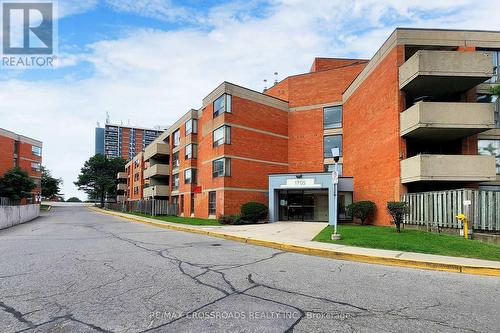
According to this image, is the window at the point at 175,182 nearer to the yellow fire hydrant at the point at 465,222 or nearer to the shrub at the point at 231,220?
the shrub at the point at 231,220

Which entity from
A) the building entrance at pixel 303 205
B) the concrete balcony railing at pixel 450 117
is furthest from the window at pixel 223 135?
the concrete balcony railing at pixel 450 117

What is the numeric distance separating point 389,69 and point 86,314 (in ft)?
69.8

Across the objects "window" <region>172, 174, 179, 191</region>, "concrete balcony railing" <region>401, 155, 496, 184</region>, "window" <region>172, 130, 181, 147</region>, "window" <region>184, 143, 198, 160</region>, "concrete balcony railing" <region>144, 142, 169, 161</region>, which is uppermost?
"window" <region>172, 130, 181, 147</region>

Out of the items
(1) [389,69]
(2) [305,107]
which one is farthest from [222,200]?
(1) [389,69]

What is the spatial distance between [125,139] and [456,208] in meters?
137

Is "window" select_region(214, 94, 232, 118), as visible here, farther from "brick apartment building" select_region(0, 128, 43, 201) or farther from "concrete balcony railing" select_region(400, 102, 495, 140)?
"brick apartment building" select_region(0, 128, 43, 201)

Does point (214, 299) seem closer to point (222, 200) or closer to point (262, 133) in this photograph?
point (222, 200)

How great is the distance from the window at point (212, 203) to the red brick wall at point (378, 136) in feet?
40.0

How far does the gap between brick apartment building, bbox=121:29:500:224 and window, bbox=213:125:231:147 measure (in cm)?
13

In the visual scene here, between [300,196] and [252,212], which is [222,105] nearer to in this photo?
[252,212]

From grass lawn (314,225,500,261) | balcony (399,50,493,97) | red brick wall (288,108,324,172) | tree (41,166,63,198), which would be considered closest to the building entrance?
red brick wall (288,108,324,172)

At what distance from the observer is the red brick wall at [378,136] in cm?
2027

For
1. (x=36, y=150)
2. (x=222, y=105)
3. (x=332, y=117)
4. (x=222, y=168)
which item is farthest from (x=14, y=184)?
(x=332, y=117)

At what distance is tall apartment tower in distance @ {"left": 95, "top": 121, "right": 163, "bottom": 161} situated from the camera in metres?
135
